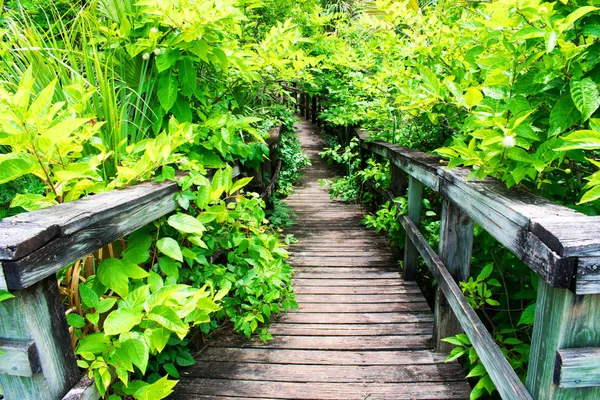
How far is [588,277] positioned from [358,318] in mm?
1996

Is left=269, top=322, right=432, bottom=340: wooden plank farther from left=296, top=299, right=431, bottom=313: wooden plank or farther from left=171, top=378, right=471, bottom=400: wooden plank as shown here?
left=171, top=378, right=471, bottom=400: wooden plank

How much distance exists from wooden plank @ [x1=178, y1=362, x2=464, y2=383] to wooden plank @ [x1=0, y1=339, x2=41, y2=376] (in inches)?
46.7

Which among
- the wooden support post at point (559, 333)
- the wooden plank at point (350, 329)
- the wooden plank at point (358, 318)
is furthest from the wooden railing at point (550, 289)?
A: the wooden plank at point (358, 318)

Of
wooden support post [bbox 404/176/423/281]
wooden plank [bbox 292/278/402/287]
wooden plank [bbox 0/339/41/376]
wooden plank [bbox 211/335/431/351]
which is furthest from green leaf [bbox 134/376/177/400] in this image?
wooden support post [bbox 404/176/423/281]

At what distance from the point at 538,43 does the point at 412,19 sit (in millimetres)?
2148

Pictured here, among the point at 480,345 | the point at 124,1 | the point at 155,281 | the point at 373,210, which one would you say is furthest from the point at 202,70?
the point at 373,210

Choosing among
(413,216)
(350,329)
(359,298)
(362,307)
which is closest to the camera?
(350,329)

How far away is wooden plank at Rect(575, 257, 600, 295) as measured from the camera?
95 cm

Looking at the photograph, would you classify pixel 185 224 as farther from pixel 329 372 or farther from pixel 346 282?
pixel 346 282

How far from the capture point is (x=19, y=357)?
1.06 m

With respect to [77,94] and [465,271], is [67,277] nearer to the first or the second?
[77,94]

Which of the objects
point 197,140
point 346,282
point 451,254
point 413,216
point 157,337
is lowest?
point 346,282

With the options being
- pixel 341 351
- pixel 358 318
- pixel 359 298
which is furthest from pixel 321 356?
pixel 359 298

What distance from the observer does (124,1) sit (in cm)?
223
